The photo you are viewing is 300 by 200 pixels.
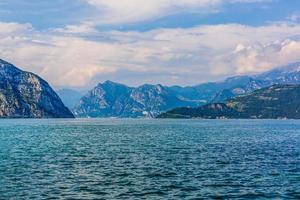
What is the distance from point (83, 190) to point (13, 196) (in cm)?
1012

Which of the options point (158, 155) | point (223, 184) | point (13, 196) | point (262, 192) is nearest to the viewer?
point (13, 196)

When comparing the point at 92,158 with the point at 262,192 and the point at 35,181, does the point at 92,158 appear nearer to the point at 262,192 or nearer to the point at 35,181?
the point at 35,181

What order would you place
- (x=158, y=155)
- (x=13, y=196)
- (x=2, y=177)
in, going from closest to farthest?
(x=13, y=196) < (x=2, y=177) < (x=158, y=155)

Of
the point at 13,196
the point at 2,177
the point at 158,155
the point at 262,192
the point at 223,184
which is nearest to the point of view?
the point at 13,196

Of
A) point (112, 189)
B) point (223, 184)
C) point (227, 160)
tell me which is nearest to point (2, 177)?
point (112, 189)

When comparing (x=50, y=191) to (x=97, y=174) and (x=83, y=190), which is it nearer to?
(x=83, y=190)

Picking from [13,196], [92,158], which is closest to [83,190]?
[13,196]

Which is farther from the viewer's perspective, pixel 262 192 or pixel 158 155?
pixel 158 155

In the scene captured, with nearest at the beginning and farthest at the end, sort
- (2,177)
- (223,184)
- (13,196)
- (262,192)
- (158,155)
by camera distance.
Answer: (13,196) → (262,192) → (223,184) → (2,177) → (158,155)

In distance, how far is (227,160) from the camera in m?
107

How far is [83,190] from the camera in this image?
67062 millimetres

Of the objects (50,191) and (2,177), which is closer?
(50,191)

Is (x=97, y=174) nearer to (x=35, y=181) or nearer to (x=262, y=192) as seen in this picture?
(x=35, y=181)

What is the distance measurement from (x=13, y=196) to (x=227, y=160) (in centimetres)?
5836
